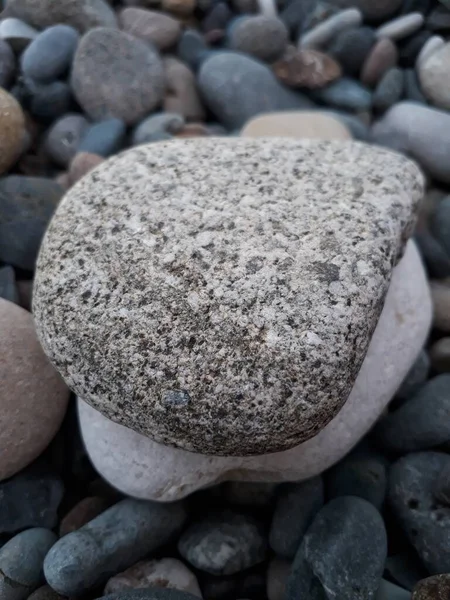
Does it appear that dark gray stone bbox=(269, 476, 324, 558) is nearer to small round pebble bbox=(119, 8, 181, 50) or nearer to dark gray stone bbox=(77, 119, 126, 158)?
dark gray stone bbox=(77, 119, 126, 158)

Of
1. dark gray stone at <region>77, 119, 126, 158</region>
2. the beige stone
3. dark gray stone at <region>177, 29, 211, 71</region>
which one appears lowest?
dark gray stone at <region>77, 119, 126, 158</region>

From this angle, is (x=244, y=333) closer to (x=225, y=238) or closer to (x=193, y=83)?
(x=225, y=238)

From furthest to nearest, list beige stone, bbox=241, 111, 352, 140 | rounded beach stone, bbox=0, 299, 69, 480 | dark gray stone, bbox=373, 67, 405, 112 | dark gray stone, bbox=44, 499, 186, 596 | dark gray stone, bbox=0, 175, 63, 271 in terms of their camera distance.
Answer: dark gray stone, bbox=373, 67, 405, 112
beige stone, bbox=241, 111, 352, 140
dark gray stone, bbox=0, 175, 63, 271
rounded beach stone, bbox=0, 299, 69, 480
dark gray stone, bbox=44, 499, 186, 596

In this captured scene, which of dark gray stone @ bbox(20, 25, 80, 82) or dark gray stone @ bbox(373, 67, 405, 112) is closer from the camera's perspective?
dark gray stone @ bbox(20, 25, 80, 82)

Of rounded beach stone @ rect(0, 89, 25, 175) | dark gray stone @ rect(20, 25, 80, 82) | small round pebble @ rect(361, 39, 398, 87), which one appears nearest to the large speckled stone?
rounded beach stone @ rect(0, 89, 25, 175)

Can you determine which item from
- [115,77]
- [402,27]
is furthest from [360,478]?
[402,27]

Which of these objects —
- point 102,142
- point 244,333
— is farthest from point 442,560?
point 102,142

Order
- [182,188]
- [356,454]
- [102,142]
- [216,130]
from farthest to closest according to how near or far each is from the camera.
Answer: [216,130] → [102,142] → [356,454] → [182,188]
